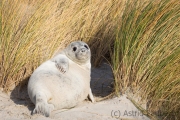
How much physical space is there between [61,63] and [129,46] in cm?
80

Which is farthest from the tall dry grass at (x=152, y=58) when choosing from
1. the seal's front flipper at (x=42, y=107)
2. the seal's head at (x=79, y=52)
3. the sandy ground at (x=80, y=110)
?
the seal's front flipper at (x=42, y=107)

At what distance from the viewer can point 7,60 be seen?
4914 mm

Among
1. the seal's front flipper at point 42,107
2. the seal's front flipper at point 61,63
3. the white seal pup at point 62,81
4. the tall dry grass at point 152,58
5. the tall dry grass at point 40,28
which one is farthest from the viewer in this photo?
the tall dry grass at point 40,28

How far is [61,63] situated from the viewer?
477cm

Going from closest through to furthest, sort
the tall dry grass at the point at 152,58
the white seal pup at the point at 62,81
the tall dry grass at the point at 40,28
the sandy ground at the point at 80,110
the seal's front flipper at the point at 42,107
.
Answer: the seal's front flipper at the point at 42,107 < the sandy ground at the point at 80,110 < the white seal pup at the point at 62,81 < the tall dry grass at the point at 152,58 < the tall dry grass at the point at 40,28

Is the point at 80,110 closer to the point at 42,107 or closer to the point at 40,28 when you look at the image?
the point at 42,107

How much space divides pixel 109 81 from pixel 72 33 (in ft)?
2.98

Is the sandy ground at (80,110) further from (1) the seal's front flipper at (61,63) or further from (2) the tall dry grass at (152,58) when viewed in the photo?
(1) the seal's front flipper at (61,63)

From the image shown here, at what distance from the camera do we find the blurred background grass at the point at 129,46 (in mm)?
4621

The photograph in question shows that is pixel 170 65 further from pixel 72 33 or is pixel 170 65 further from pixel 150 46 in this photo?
pixel 72 33

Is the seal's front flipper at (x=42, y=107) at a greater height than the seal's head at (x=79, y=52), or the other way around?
the seal's head at (x=79, y=52)

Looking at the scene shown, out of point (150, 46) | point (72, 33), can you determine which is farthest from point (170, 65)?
point (72, 33)

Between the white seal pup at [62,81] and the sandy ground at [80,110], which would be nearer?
the sandy ground at [80,110]

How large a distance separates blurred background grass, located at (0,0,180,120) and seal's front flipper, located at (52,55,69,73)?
36 centimetres
